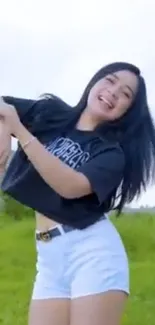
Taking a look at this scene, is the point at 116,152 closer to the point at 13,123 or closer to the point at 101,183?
the point at 101,183

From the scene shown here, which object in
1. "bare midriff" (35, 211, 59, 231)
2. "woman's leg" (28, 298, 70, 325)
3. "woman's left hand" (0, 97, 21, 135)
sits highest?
"woman's left hand" (0, 97, 21, 135)

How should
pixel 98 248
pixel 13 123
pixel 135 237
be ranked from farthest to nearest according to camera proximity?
1. pixel 135 237
2. pixel 98 248
3. pixel 13 123

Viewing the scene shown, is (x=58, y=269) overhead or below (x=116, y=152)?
below

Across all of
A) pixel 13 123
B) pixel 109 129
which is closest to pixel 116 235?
pixel 109 129

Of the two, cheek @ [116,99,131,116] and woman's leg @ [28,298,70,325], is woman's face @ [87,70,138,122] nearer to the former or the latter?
cheek @ [116,99,131,116]

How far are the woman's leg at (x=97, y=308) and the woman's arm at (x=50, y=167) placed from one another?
398mm

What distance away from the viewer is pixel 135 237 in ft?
35.7

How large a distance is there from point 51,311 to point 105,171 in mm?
562

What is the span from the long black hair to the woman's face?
25mm

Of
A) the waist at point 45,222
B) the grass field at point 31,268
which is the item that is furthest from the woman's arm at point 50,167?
the grass field at point 31,268

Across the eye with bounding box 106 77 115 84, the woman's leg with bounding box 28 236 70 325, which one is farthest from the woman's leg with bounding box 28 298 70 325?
the eye with bounding box 106 77 115 84

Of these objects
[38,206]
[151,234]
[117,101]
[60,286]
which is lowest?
[151,234]

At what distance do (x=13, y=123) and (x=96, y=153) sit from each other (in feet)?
1.42

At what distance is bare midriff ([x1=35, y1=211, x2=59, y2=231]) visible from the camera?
12.5 ft
